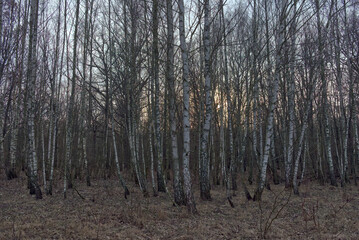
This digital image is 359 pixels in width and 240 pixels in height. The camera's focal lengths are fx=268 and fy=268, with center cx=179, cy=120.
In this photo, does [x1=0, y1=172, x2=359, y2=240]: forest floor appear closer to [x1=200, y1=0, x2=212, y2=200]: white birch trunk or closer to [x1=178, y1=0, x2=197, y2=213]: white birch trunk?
[x1=178, y1=0, x2=197, y2=213]: white birch trunk

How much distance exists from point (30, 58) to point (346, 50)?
37.0 feet

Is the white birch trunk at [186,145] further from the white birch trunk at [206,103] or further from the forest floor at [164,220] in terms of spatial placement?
the white birch trunk at [206,103]

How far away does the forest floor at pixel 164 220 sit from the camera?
4.61 meters

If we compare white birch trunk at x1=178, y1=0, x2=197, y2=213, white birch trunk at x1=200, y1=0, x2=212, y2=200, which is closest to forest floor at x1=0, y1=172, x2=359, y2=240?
white birch trunk at x1=178, y1=0, x2=197, y2=213

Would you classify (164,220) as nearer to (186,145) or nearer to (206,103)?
(186,145)

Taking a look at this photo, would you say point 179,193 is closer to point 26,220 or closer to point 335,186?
point 26,220

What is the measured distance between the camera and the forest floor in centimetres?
461

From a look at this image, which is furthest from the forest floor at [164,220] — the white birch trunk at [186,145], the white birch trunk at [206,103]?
the white birch trunk at [206,103]

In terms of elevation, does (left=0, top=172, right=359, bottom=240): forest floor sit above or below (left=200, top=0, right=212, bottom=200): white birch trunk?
below

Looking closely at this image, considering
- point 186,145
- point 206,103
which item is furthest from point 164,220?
point 206,103

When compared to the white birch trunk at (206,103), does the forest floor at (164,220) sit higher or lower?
lower

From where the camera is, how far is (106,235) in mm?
4461

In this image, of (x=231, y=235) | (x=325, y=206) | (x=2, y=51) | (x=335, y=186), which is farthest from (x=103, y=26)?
(x=335, y=186)

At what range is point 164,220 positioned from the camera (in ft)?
18.4
